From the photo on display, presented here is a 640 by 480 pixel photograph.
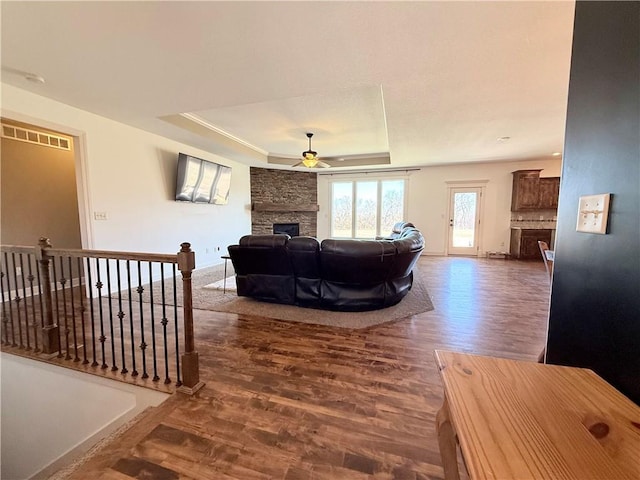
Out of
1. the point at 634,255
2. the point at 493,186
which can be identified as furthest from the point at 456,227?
the point at 634,255

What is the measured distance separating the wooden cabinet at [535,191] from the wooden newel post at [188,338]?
24.7ft

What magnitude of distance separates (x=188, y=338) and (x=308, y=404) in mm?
885

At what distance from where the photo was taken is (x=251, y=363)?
6.87 feet

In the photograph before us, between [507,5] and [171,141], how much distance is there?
15.7ft

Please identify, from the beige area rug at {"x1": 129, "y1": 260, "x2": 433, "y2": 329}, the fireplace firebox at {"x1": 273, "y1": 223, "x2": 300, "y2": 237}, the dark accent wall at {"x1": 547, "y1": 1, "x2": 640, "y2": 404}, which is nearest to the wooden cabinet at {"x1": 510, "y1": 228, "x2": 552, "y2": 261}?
the beige area rug at {"x1": 129, "y1": 260, "x2": 433, "y2": 329}

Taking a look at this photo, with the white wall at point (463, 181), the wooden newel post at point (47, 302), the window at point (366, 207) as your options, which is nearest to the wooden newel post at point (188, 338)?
the wooden newel post at point (47, 302)

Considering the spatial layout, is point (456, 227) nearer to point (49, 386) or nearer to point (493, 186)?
point (493, 186)

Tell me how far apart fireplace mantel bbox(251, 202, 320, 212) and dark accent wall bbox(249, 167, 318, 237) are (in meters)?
0.03

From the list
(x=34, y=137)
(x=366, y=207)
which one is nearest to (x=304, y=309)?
(x=34, y=137)

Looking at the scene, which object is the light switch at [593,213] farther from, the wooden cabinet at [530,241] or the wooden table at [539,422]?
the wooden cabinet at [530,241]

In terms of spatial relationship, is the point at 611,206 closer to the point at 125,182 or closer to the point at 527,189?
the point at 125,182

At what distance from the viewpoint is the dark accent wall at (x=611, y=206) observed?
2.16 feet

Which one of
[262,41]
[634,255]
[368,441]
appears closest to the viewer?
[634,255]

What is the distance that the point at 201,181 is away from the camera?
5113 millimetres
